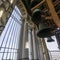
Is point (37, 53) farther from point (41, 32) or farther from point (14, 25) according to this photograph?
point (41, 32)

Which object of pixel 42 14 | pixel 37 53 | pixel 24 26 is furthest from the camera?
pixel 24 26

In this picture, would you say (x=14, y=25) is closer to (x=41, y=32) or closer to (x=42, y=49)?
(x=42, y=49)

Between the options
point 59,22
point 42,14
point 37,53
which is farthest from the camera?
point 37,53

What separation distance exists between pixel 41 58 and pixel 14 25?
1.97m

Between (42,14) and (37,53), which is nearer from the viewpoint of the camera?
(42,14)

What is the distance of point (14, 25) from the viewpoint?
226 inches

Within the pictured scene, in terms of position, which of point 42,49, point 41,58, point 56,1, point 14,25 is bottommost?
point 41,58

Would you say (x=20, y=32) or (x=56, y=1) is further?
(x=20, y=32)

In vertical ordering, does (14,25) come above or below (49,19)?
above

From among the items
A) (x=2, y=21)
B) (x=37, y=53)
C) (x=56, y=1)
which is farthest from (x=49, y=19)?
(x=37, y=53)

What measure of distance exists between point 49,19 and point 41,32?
10.1 inches

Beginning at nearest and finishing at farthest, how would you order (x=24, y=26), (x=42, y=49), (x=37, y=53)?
(x=37, y=53) → (x=42, y=49) → (x=24, y=26)

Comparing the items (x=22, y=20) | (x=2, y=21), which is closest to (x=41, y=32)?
(x=2, y=21)

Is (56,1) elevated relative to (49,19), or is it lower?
elevated
